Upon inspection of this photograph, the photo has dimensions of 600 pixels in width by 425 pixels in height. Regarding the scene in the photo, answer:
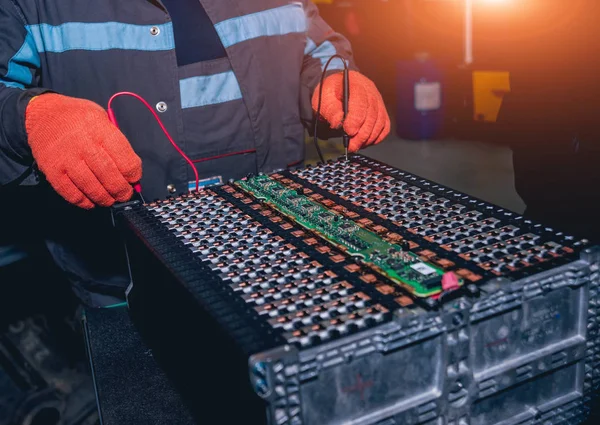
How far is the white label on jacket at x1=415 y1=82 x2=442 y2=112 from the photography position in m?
4.12

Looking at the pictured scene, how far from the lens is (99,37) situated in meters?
1.53

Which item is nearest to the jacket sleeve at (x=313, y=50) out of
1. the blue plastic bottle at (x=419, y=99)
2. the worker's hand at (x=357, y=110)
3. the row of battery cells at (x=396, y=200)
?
the worker's hand at (x=357, y=110)

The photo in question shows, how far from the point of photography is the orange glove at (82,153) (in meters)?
1.15

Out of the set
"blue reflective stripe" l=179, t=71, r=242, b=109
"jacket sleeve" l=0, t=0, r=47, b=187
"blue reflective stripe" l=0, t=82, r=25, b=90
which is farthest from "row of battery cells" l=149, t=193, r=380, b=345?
"blue reflective stripe" l=179, t=71, r=242, b=109

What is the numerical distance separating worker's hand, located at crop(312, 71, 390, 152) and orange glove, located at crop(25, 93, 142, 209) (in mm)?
519

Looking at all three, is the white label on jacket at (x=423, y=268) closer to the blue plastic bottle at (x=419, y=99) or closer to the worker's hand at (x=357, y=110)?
the worker's hand at (x=357, y=110)

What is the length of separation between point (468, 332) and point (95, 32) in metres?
1.20

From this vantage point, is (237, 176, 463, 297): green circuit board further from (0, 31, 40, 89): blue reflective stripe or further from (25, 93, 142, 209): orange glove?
(0, 31, 40, 89): blue reflective stripe

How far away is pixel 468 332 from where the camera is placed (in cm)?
75

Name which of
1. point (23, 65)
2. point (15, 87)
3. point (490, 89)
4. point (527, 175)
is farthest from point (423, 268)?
point (490, 89)

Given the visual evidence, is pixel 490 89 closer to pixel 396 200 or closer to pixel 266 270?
pixel 396 200

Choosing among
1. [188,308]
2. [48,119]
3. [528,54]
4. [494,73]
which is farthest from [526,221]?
[494,73]

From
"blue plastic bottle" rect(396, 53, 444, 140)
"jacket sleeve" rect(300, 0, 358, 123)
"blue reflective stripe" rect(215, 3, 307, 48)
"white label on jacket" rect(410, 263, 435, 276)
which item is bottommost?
"blue plastic bottle" rect(396, 53, 444, 140)

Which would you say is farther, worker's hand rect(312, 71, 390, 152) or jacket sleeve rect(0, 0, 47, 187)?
worker's hand rect(312, 71, 390, 152)
